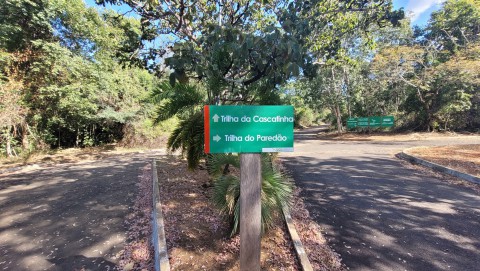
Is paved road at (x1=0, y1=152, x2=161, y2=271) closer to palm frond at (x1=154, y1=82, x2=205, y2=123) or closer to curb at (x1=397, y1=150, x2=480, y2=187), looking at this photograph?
palm frond at (x1=154, y1=82, x2=205, y2=123)

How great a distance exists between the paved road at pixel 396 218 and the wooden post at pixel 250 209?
1.38m

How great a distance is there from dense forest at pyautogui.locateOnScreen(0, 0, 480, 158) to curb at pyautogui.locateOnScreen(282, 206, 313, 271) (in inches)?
81.8

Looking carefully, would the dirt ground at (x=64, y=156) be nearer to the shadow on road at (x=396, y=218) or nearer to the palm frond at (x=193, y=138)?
the palm frond at (x=193, y=138)

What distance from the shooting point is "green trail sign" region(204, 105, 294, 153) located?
7.04 feet

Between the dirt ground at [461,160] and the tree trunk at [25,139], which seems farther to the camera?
the tree trunk at [25,139]

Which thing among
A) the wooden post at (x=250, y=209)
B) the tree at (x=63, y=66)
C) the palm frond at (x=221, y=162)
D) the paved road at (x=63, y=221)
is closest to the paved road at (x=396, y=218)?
the wooden post at (x=250, y=209)

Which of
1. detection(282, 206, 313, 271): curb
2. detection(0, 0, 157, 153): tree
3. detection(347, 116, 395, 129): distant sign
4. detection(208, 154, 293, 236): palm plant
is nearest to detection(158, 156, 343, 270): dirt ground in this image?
detection(282, 206, 313, 271): curb

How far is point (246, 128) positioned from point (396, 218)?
3.49 meters

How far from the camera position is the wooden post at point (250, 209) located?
7.49 ft

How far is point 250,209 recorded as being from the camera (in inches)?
91.7

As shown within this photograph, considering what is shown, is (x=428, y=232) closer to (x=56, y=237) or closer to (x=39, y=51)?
(x=56, y=237)

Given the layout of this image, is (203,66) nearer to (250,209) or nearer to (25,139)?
(250,209)

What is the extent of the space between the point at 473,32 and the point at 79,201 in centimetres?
2738

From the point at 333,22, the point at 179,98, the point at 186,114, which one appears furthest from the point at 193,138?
the point at 333,22
